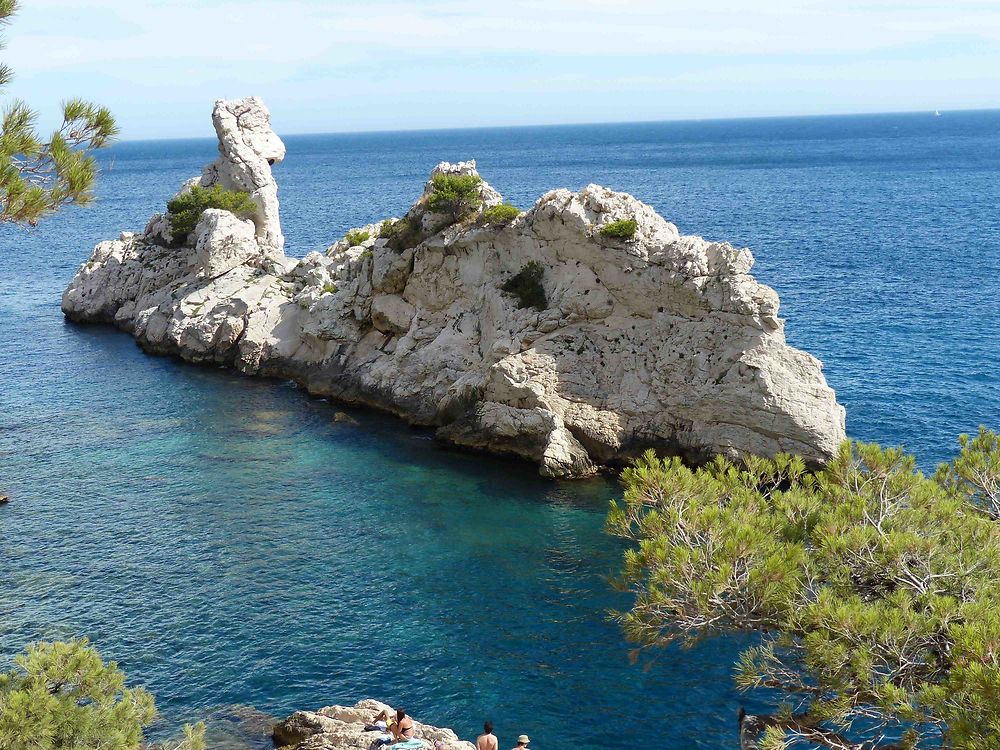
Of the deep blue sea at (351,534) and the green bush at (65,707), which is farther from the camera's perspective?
the deep blue sea at (351,534)

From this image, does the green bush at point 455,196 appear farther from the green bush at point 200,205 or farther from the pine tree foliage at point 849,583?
the pine tree foliage at point 849,583

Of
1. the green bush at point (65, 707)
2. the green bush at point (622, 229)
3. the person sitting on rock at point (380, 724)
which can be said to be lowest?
the person sitting on rock at point (380, 724)

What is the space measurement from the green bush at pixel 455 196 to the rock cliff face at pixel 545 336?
327 millimetres

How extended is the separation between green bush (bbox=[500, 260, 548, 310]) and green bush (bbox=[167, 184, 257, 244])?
2916 cm

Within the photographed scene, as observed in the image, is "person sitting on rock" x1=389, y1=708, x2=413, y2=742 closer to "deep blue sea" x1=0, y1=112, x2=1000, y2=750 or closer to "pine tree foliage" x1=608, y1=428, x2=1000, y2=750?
"deep blue sea" x1=0, y1=112, x2=1000, y2=750

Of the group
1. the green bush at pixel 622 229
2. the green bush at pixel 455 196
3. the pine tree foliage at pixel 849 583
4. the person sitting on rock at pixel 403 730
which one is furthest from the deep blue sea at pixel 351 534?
the green bush at pixel 455 196

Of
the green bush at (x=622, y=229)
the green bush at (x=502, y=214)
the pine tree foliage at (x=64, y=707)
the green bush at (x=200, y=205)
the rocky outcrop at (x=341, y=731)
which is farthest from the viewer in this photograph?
the green bush at (x=200, y=205)

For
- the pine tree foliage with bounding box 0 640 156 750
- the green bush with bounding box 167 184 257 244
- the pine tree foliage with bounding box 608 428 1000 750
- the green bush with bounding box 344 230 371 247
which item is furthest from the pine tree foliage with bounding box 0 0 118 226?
the green bush with bounding box 167 184 257 244

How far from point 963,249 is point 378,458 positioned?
60.8m

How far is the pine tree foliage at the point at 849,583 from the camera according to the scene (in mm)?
14141

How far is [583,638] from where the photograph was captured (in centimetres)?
2697

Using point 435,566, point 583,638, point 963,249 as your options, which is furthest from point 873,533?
point 963,249

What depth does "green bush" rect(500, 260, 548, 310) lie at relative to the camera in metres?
44.7

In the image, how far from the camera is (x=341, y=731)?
21.4m
